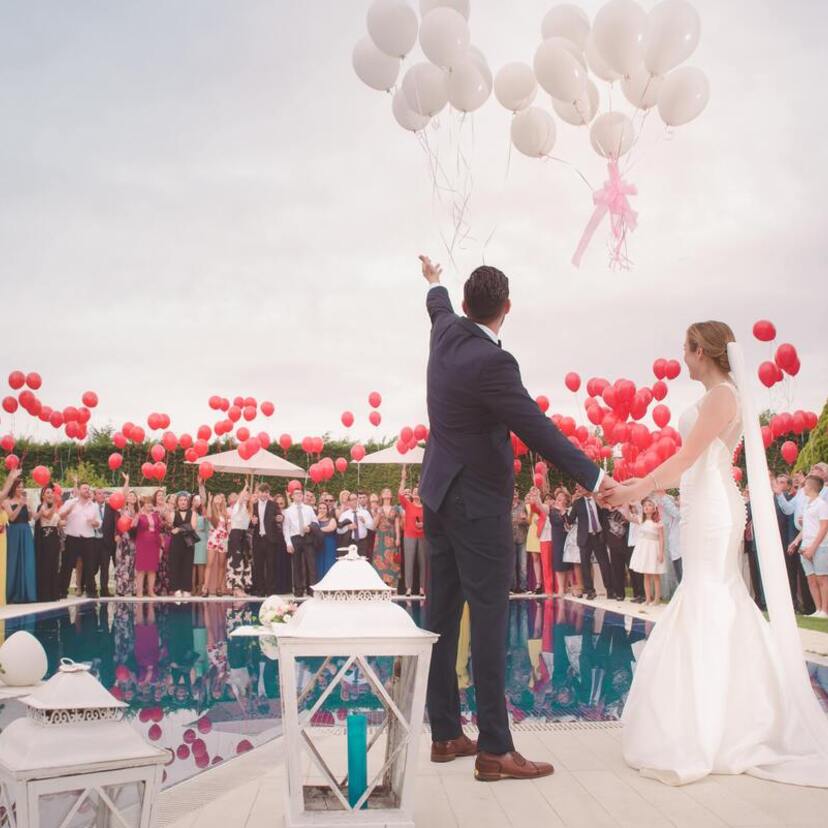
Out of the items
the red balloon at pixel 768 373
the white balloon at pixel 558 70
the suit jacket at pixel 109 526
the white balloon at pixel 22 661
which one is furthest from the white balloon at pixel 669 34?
the suit jacket at pixel 109 526

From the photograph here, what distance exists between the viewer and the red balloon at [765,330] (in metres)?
12.7

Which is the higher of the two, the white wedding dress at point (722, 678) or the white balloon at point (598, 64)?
the white balloon at point (598, 64)

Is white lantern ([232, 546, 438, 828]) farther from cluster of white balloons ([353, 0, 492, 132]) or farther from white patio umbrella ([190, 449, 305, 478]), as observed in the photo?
white patio umbrella ([190, 449, 305, 478])

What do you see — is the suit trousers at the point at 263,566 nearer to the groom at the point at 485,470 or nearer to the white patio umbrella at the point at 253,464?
the white patio umbrella at the point at 253,464

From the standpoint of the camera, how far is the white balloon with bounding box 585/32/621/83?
6680mm

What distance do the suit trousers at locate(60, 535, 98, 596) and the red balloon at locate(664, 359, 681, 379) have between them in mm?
9676

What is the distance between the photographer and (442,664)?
3334mm

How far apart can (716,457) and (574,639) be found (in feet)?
15.8

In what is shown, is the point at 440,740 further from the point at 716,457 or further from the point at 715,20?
the point at 715,20

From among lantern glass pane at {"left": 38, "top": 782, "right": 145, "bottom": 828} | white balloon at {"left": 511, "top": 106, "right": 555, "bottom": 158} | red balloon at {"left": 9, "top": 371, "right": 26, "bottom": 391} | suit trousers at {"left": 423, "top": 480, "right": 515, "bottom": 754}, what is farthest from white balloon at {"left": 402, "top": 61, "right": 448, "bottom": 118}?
red balloon at {"left": 9, "top": 371, "right": 26, "bottom": 391}

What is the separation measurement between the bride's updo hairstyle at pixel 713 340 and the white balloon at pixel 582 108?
12.1ft

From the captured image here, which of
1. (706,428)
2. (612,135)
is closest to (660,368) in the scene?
(612,135)

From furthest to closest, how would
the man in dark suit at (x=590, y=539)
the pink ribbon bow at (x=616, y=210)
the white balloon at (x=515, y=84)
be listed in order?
the man in dark suit at (x=590, y=539) → the white balloon at (x=515, y=84) → the pink ribbon bow at (x=616, y=210)

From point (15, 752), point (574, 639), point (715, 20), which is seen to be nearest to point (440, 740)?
point (15, 752)
